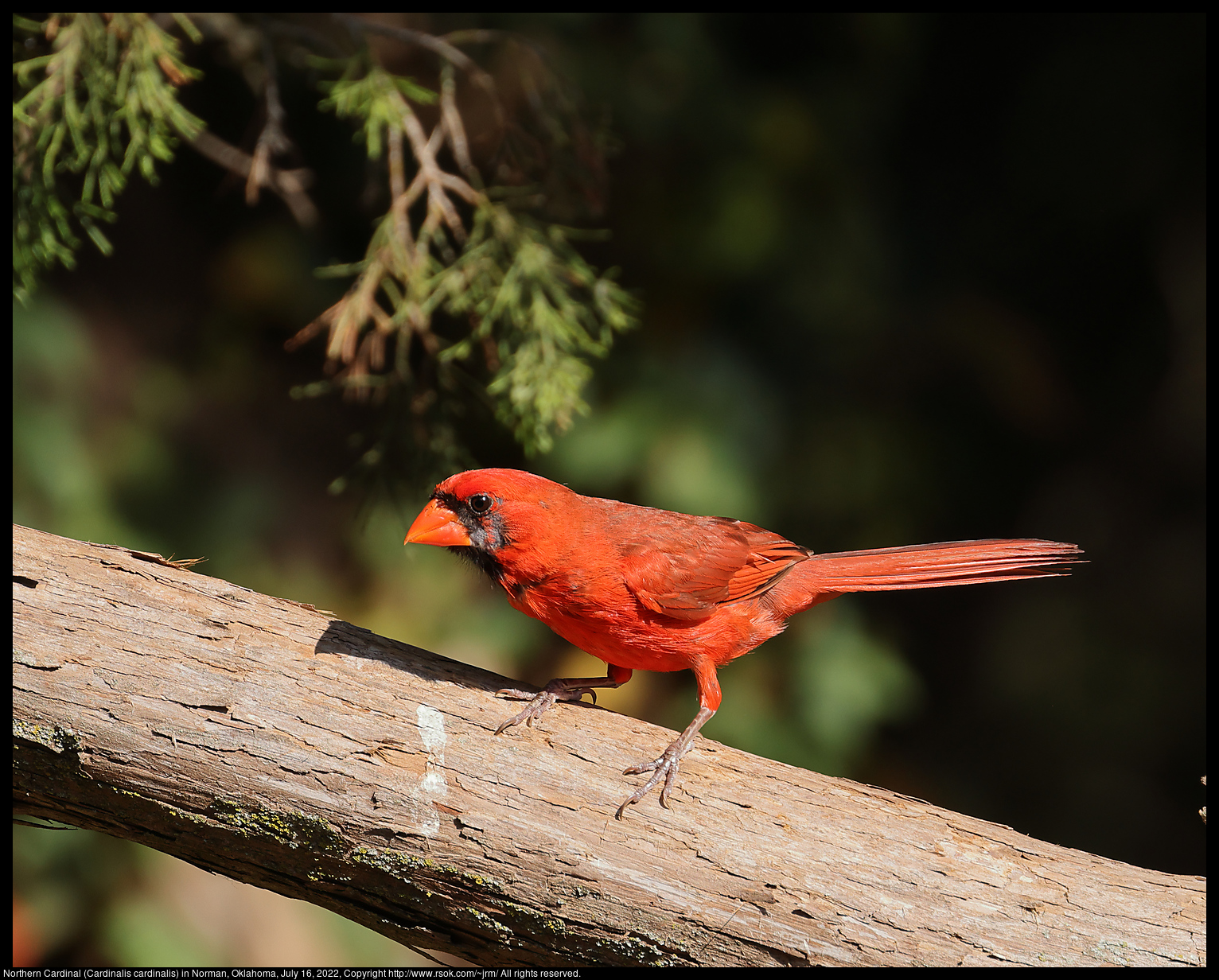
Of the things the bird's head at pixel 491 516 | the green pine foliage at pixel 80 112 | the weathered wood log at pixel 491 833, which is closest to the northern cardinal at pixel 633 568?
the bird's head at pixel 491 516

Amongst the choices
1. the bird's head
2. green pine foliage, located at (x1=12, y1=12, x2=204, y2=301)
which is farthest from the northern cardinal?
green pine foliage, located at (x1=12, y1=12, x2=204, y2=301)

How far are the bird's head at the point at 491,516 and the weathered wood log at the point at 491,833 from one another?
19.8 inches

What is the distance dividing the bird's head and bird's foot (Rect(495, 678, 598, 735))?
360 mm

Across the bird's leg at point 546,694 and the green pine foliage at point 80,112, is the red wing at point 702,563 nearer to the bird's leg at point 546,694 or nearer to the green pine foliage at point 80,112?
the bird's leg at point 546,694

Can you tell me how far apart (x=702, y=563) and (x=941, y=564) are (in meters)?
0.69

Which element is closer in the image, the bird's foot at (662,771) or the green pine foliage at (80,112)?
the bird's foot at (662,771)

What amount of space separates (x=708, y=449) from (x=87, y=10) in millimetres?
2381

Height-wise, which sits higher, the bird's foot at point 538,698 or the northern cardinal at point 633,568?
the northern cardinal at point 633,568

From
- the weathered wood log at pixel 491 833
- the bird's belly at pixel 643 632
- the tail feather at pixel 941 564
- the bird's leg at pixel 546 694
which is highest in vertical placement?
the tail feather at pixel 941 564

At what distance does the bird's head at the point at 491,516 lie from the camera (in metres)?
2.54

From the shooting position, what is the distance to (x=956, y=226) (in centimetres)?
424

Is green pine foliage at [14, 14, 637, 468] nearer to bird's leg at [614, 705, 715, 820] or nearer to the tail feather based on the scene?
the tail feather

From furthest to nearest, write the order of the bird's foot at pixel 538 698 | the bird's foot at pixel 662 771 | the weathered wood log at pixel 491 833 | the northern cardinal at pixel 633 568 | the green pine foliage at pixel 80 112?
1. the green pine foliage at pixel 80 112
2. the northern cardinal at pixel 633 568
3. the bird's foot at pixel 538 698
4. the bird's foot at pixel 662 771
5. the weathered wood log at pixel 491 833

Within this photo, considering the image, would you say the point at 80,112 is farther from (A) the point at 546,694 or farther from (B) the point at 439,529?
(A) the point at 546,694
